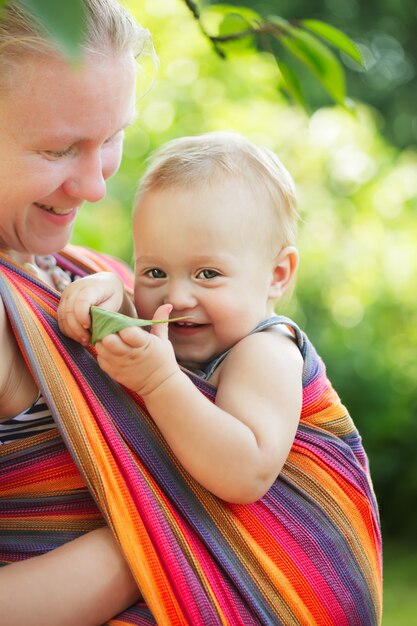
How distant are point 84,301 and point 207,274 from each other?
0.30m

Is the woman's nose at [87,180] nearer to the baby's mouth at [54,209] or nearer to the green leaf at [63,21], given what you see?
the baby's mouth at [54,209]

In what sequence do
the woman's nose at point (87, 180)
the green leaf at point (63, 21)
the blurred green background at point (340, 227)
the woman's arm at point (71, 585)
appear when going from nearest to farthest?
1. the green leaf at point (63, 21)
2. the woman's arm at point (71, 585)
3. the woman's nose at point (87, 180)
4. the blurred green background at point (340, 227)

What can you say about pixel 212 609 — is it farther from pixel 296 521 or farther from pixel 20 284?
pixel 20 284

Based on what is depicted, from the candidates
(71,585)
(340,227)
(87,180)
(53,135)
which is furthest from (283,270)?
(340,227)

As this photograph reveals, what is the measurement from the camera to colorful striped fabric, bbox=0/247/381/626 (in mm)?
1342

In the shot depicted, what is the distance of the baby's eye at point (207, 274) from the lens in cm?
164

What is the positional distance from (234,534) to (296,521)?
5.2 inches

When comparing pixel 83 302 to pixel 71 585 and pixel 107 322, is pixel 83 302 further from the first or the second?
pixel 71 585

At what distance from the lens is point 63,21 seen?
2.08 feet

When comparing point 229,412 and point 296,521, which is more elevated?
point 229,412

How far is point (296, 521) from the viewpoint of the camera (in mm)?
1487

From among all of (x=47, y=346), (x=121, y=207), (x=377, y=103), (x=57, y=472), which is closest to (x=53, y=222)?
(x=47, y=346)

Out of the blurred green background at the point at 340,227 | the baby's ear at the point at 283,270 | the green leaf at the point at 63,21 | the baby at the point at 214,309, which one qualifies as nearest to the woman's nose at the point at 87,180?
the baby at the point at 214,309

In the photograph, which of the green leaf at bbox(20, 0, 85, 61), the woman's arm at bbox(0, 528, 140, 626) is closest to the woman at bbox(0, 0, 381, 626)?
the woman's arm at bbox(0, 528, 140, 626)
